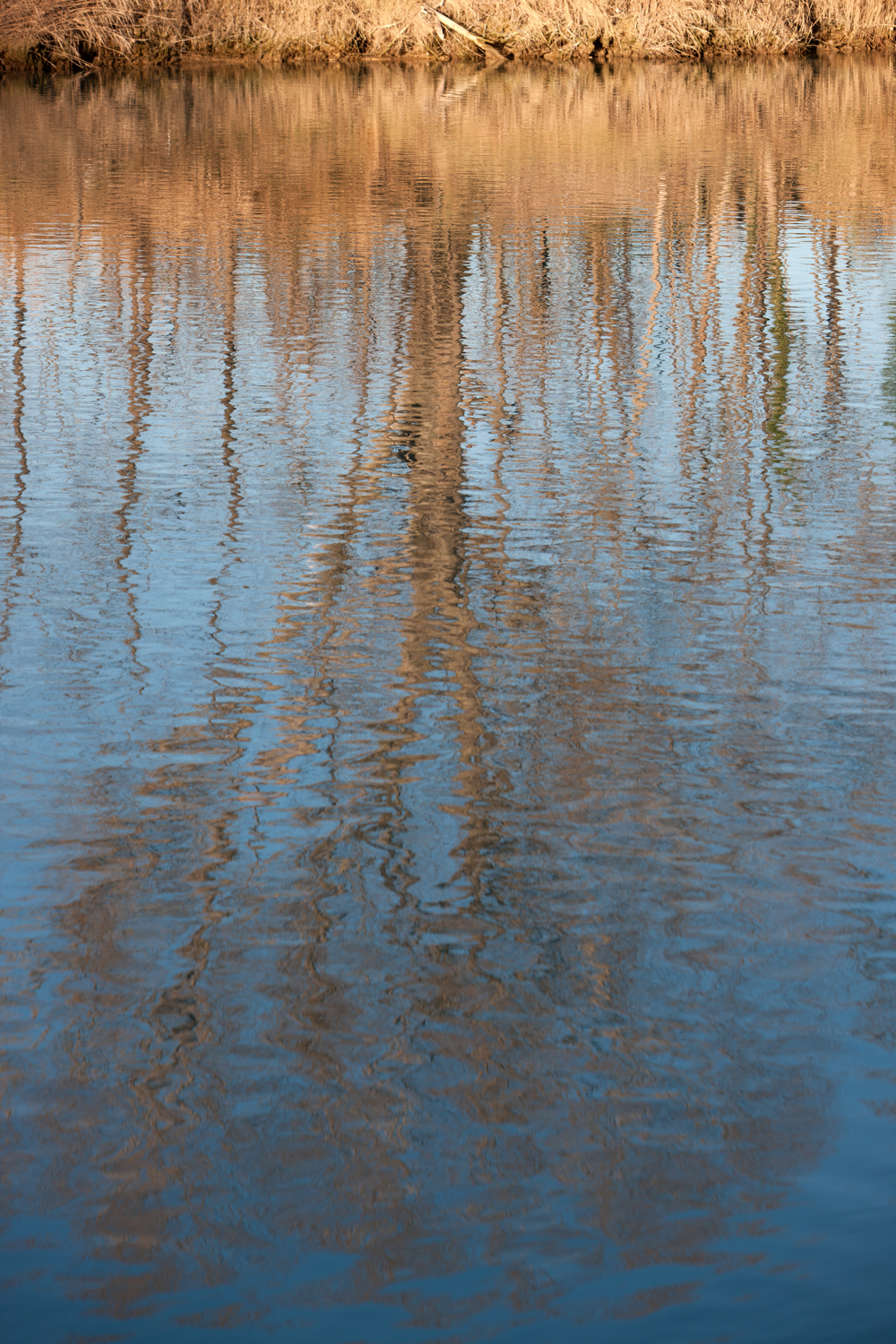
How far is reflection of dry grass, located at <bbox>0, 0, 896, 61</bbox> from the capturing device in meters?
29.2

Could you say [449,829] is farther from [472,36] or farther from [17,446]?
[472,36]

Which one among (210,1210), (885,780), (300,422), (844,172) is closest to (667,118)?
(844,172)

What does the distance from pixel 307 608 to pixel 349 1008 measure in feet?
7.29

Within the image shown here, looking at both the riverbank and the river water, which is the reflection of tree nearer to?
the river water

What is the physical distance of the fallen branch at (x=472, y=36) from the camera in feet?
98.1

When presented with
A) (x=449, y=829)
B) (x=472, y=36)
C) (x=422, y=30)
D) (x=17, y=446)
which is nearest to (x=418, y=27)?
(x=422, y=30)

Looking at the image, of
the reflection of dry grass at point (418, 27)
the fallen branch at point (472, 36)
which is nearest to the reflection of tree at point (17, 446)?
the reflection of dry grass at point (418, 27)

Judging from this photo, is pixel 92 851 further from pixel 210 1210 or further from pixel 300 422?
pixel 300 422

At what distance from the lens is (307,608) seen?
4.96 m

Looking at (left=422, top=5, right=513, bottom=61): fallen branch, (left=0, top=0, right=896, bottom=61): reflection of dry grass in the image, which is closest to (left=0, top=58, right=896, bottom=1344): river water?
(left=0, top=0, right=896, bottom=61): reflection of dry grass

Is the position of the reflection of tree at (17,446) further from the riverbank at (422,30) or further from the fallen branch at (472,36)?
the fallen branch at (472,36)

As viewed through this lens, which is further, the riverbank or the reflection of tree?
the riverbank

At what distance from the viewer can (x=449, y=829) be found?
3592 mm

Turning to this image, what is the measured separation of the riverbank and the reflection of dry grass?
22mm
